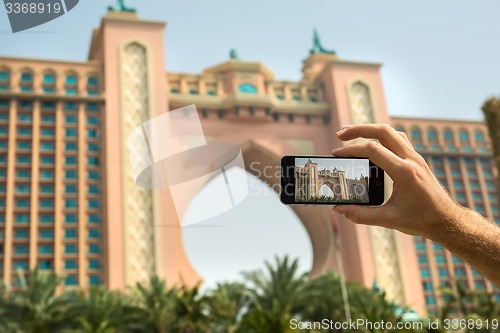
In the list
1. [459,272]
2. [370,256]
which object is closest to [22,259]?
[370,256]

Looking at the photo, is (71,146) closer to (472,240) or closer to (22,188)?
(22,188)

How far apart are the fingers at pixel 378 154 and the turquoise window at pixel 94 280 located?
30.0m

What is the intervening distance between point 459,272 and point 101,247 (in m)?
22.9

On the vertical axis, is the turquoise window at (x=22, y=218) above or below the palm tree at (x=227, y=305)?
above

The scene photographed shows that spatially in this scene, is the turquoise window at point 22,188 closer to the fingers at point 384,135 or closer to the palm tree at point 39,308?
the palm tree at point 39,308

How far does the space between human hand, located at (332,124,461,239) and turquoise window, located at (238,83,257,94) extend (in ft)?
119

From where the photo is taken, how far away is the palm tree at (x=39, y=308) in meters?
23.1

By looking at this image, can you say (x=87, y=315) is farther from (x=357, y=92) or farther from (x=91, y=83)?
(x=357, y=92)

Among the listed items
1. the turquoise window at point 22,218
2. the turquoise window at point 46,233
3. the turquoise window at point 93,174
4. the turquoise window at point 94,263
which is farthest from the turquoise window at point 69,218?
the turquoise window at point 93,174

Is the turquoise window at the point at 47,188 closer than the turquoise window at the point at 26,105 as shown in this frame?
Yes

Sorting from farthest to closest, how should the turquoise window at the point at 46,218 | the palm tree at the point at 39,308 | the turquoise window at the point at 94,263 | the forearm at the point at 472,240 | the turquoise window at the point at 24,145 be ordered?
the turquoise window at the point at 24,145, the turquoise window at the point at 46,218, the turquoise window at the point at 94,263, the palm tree at the point at 39,308, the forearm at the point at 472,240

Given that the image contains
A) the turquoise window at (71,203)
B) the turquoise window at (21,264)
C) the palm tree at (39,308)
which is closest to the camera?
the palm tree at (39,308)

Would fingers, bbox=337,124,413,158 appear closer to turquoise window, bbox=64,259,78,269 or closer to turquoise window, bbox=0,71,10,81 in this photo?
turquoise window, bbox=64,259,78,269

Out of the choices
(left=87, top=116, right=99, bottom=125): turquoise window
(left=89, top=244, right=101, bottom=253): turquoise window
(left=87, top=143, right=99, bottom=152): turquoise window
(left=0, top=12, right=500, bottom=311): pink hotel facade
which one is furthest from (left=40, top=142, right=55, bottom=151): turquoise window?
(left=89, top=244, right=101, bottom=253): turquoise window
